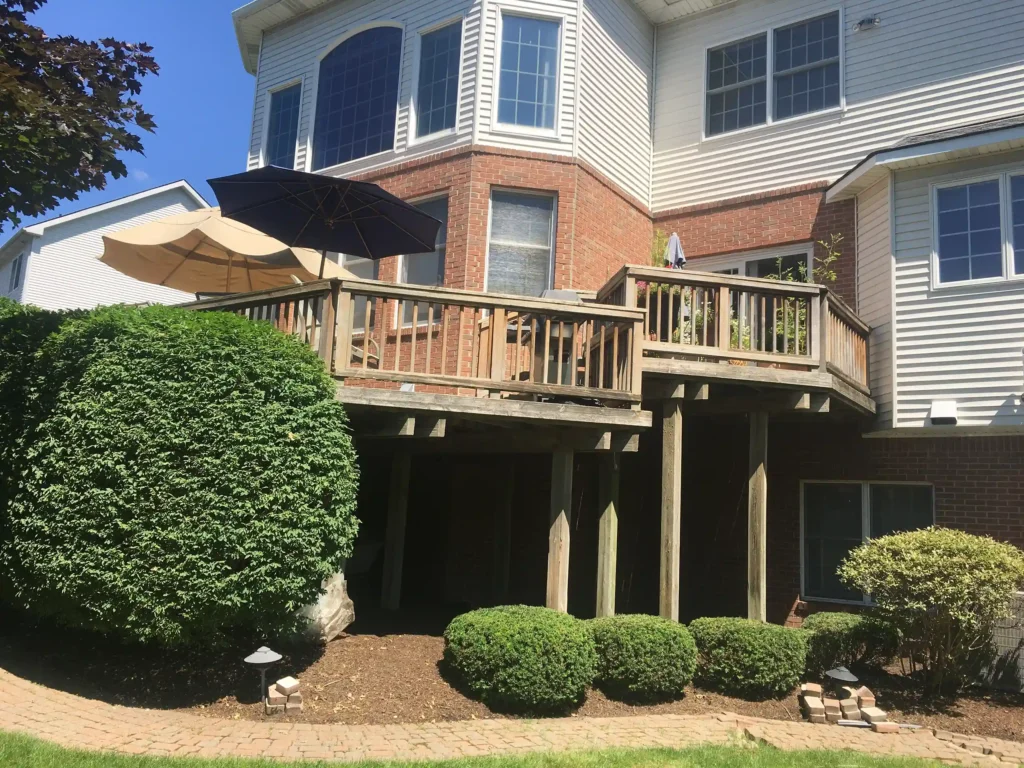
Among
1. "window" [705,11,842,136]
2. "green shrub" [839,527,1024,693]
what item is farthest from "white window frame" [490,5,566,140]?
"green shrub" [839,527,1024,693]

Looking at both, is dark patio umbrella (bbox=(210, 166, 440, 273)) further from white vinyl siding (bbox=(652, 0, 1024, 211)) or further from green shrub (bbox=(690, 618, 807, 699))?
white vinyl siding (bbox=(652, 0, 1024, 211))

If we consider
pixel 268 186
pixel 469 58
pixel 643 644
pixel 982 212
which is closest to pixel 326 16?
pixel 469 58

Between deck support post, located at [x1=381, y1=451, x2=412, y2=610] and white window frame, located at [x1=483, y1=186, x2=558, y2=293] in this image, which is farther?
white window frame, located at [x1=483, y1=186, x2=558, y2=293]

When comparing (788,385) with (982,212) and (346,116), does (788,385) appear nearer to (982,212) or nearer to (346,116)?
(982,212)

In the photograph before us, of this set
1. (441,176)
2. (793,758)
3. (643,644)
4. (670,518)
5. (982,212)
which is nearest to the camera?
(793,758)

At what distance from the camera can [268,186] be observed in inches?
339

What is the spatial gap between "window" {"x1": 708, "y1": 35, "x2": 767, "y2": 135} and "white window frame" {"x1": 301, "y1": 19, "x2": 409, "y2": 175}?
4.75 meters

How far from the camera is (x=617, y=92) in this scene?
1271 centimetres

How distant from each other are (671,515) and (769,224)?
18.2 ft

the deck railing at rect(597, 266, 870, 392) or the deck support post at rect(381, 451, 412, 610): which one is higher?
the deck railing at rect(597, 266, 870, 392)

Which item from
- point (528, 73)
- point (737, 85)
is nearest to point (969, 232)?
point (737, 85)

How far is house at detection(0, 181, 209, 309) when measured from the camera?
1043 inches

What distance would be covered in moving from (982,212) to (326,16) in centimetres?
1012

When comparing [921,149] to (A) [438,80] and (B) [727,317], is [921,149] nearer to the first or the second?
(B) [727,317]
